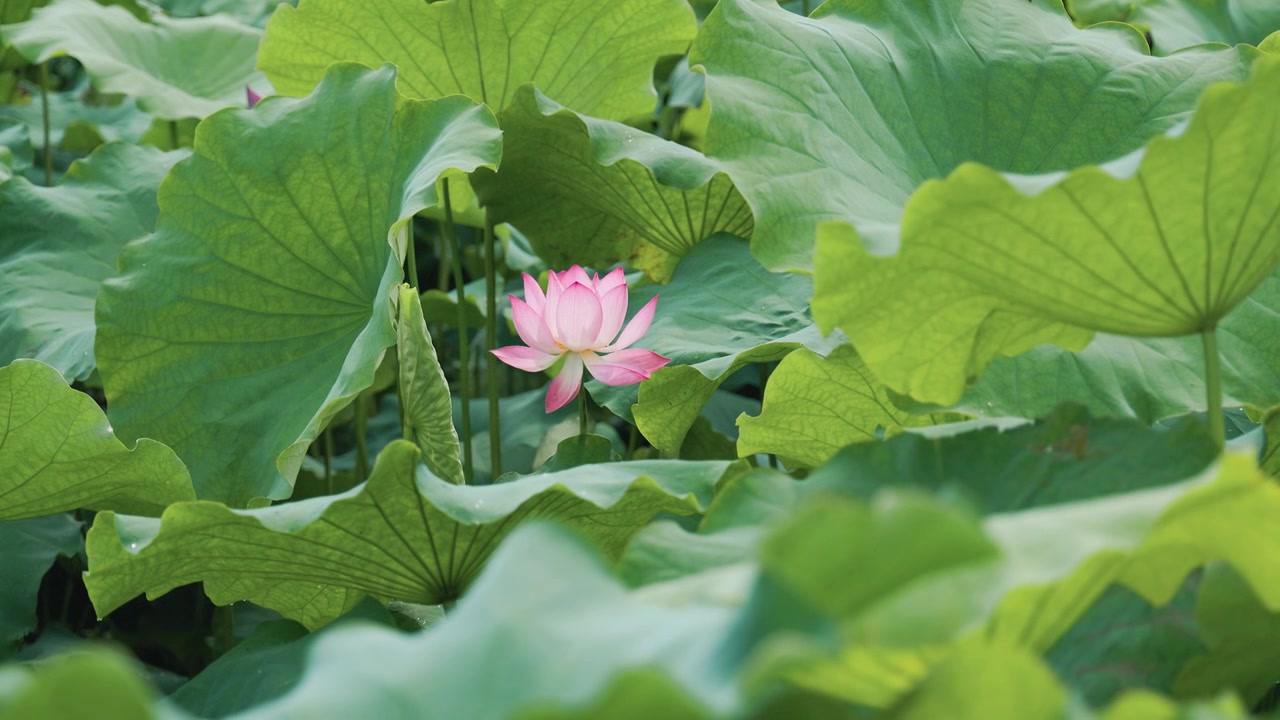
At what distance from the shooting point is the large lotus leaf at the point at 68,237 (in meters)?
1.64

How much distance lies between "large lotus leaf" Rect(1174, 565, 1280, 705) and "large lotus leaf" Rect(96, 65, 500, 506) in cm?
92

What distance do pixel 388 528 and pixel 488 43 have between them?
34.1 inches

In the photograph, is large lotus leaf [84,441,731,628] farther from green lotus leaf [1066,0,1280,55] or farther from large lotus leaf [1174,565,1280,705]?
green lotus leaf [1066,0,1280,55]

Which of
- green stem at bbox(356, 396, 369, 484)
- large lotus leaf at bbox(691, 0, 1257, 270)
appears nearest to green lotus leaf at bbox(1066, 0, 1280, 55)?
large lotus leaf at bbox(691, 0, 1257, 270)

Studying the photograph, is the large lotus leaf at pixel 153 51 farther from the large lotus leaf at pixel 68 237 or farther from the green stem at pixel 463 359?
the green stem at pixel 463 359

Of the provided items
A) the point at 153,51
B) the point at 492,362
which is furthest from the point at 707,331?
the point at 153,51

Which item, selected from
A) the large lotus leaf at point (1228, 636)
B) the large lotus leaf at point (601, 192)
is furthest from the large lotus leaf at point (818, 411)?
the large lotus leaf at point (1228, 636)

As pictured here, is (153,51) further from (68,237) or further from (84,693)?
(84,693)

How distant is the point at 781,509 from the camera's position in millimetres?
834

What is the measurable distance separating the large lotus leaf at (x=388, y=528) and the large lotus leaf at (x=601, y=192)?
1.48 ft

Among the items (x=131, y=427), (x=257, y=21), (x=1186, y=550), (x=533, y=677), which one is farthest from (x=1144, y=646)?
(x=257, y=21)

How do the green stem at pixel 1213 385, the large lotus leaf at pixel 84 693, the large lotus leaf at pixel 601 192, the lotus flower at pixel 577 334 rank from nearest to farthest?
the large lotus leaf at pixel 84 693 < the green stem at pixel 1213 385 < the lotus flower at pixel 577 334 < the large lotus leaf at pixel 601 192

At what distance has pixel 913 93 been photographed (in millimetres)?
1384

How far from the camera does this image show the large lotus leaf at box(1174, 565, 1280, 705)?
0.79 meters
